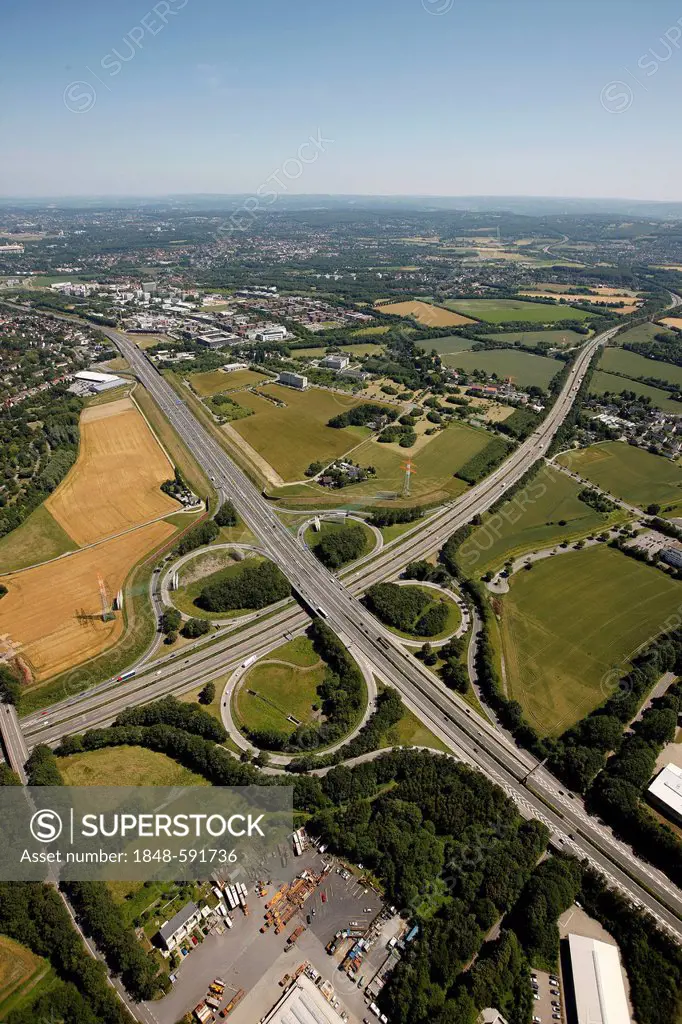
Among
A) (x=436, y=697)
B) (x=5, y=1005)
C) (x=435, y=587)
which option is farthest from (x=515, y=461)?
(x=5, y=1005)

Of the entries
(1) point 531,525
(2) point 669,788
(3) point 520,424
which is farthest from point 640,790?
(3) point 520,424

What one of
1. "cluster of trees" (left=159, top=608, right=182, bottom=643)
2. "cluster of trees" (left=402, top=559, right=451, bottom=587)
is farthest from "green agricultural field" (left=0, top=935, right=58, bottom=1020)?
"cluster of trees" (left=402, top=559, right=451, bottom=587)

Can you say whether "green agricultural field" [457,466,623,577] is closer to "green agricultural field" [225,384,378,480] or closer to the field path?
"green agricultural field" [225,384,378,480]

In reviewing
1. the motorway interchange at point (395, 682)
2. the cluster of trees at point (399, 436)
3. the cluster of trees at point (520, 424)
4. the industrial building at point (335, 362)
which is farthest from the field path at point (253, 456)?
the cluster of trees at point (520, 424)

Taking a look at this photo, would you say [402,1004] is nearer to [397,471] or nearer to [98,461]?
[397,471]

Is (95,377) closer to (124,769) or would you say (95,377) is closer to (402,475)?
(402,475)
